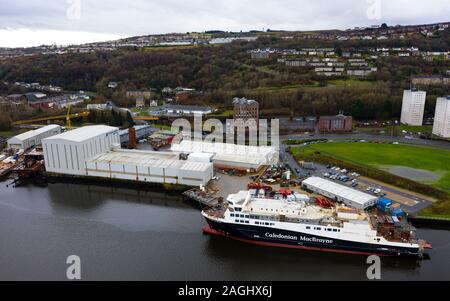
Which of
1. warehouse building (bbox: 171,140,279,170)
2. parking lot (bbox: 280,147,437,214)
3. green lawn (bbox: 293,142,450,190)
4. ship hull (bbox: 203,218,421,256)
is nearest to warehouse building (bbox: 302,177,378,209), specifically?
parking lot (bbox: 280,147,437,214)

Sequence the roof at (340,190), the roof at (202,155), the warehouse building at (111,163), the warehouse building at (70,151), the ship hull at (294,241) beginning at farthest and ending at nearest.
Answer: the warehouse building at (70,151), the roof at (202,155), the warehouse building at (111,163), the roof at (340,190), the ship hull at (294,241)

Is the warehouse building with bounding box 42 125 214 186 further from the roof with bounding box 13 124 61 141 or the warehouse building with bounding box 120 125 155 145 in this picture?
the roof with bounding box 13 124 61 141

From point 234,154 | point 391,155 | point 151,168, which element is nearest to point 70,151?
point 151,168

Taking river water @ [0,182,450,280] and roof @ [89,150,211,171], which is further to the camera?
roof @ [89,150,211,171]

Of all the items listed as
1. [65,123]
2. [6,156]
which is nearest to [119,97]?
[65,123]

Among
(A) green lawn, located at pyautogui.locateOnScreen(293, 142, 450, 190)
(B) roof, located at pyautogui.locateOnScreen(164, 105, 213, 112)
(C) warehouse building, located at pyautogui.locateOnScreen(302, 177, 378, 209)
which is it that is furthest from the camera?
(B) roof, located at pyautogui.locateOnScreen(164, 105, 213, 112)

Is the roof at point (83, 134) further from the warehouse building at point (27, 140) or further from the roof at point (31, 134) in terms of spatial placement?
the roof at point (31, 134)

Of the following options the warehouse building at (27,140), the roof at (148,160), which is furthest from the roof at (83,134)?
the warehouse building at (27,140)
